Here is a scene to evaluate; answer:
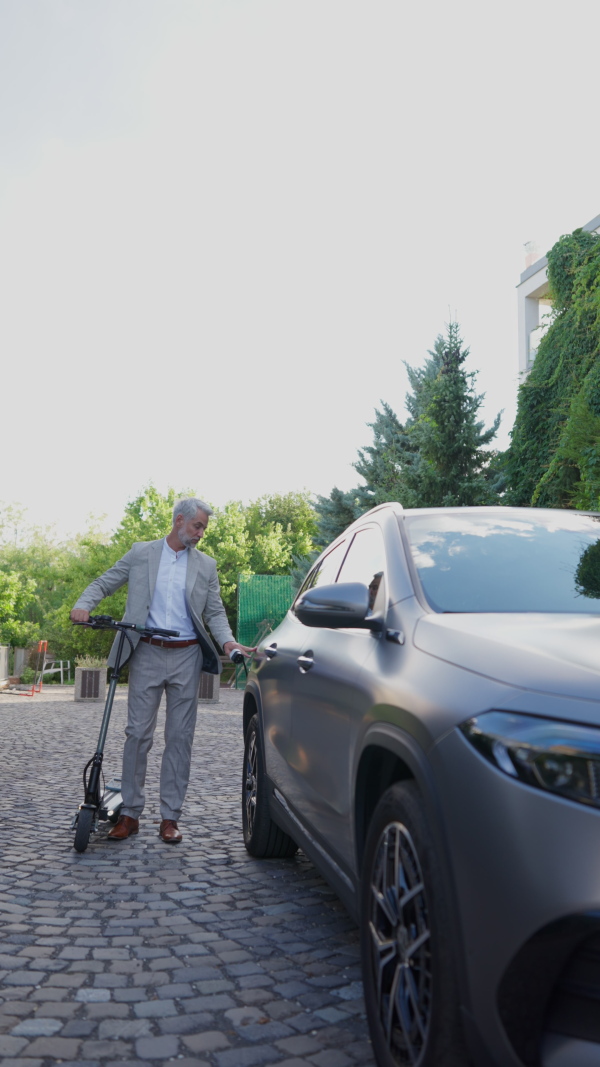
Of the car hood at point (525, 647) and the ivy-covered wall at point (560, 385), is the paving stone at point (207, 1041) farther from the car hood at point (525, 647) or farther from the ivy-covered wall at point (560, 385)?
the ivy-covered wall at point (560, 385)

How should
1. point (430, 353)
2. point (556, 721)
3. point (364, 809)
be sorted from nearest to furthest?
point (556, 721) → point (364, 809) → point (430, 353)

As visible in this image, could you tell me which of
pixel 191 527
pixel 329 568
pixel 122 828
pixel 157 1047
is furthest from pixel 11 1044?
pixel 191 527

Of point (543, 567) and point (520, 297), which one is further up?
point (520, 297)

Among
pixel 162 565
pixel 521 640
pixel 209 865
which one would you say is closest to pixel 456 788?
pixel 521 640

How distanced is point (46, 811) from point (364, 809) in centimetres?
470

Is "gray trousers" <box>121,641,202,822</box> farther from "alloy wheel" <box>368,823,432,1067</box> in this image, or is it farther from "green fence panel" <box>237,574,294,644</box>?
"green fence panel" <box>237,574,294,644</box>

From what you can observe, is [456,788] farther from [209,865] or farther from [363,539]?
[209,865]

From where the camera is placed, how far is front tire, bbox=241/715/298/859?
197 inches

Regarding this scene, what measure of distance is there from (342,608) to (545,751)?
1.19m

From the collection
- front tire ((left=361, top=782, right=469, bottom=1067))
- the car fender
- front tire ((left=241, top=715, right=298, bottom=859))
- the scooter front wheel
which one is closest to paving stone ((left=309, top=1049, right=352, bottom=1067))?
front tire ((left=361, top=782, right=469, bottom=1067))

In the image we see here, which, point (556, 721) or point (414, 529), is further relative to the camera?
point (414, 529)

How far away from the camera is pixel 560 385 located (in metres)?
22.6

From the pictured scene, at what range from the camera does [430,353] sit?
29.5 meters

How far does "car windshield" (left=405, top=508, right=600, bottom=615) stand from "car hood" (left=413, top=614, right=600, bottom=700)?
0.19 meters
